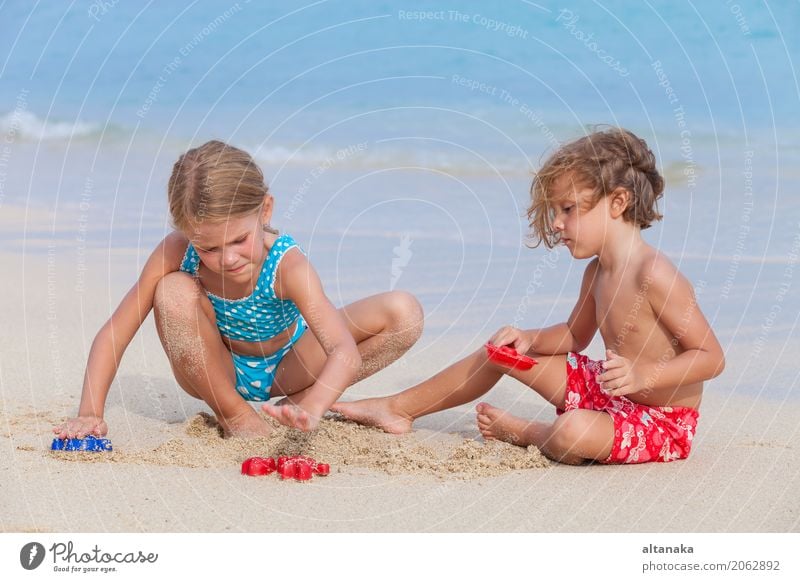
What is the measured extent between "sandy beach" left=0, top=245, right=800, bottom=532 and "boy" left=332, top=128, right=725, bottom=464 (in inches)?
4.1

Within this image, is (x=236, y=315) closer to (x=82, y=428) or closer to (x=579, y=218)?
(x=82, y=428)

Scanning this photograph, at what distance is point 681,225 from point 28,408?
7273mm

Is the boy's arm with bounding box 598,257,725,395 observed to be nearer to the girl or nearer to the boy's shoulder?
the boy's shoulder

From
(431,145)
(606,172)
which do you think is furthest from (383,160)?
(606,172)

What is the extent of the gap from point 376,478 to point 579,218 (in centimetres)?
119

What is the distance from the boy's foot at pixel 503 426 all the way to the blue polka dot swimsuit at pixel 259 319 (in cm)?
85

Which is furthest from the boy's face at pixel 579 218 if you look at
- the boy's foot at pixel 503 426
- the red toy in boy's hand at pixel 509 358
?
the boy's foot at pixel 503 426

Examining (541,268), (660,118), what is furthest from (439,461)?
(660,118)

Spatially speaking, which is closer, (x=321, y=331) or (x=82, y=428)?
(x=321, y=331)

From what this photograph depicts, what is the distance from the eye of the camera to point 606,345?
3609mm

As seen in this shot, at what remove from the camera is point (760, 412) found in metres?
4.16

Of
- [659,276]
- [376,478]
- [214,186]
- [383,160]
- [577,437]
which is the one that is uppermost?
[383,160]

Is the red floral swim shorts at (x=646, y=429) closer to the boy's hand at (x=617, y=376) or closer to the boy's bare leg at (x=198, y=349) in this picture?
the boy's hand at (x=617, y=376)
